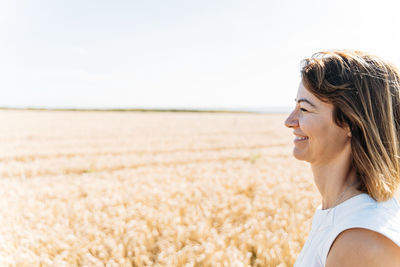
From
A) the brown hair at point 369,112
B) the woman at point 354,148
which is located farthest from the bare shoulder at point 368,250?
the brown hair at point 369,112

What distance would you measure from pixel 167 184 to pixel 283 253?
9.49 feet

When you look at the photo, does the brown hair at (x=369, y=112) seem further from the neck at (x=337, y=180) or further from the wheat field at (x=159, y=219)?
the wheat field at (x=159, y=219)

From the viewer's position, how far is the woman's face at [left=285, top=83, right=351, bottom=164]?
129 centimetres

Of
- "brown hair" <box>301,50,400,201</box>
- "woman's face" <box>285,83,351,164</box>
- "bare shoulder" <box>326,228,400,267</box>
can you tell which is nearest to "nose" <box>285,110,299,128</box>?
"woman's face" <box>285,83,351,164</box>

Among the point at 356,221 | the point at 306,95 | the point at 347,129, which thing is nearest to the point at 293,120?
the point at 306,95

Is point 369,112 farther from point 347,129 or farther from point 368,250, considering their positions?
point 368,250

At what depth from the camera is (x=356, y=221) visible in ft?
3.48

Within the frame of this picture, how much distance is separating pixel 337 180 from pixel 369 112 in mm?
406

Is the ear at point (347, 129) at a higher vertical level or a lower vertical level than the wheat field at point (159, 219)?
higher

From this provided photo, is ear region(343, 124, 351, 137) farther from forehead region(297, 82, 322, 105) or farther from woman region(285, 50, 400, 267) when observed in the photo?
forehead region(297, 82, 322, 105)

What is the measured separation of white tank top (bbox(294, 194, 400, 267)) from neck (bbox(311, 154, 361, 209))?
0.09 m

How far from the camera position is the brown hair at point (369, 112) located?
120 centimetres

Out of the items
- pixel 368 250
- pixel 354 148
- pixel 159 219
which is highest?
A: pixel 354 148

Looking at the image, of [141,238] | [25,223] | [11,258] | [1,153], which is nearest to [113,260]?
[141,238]
